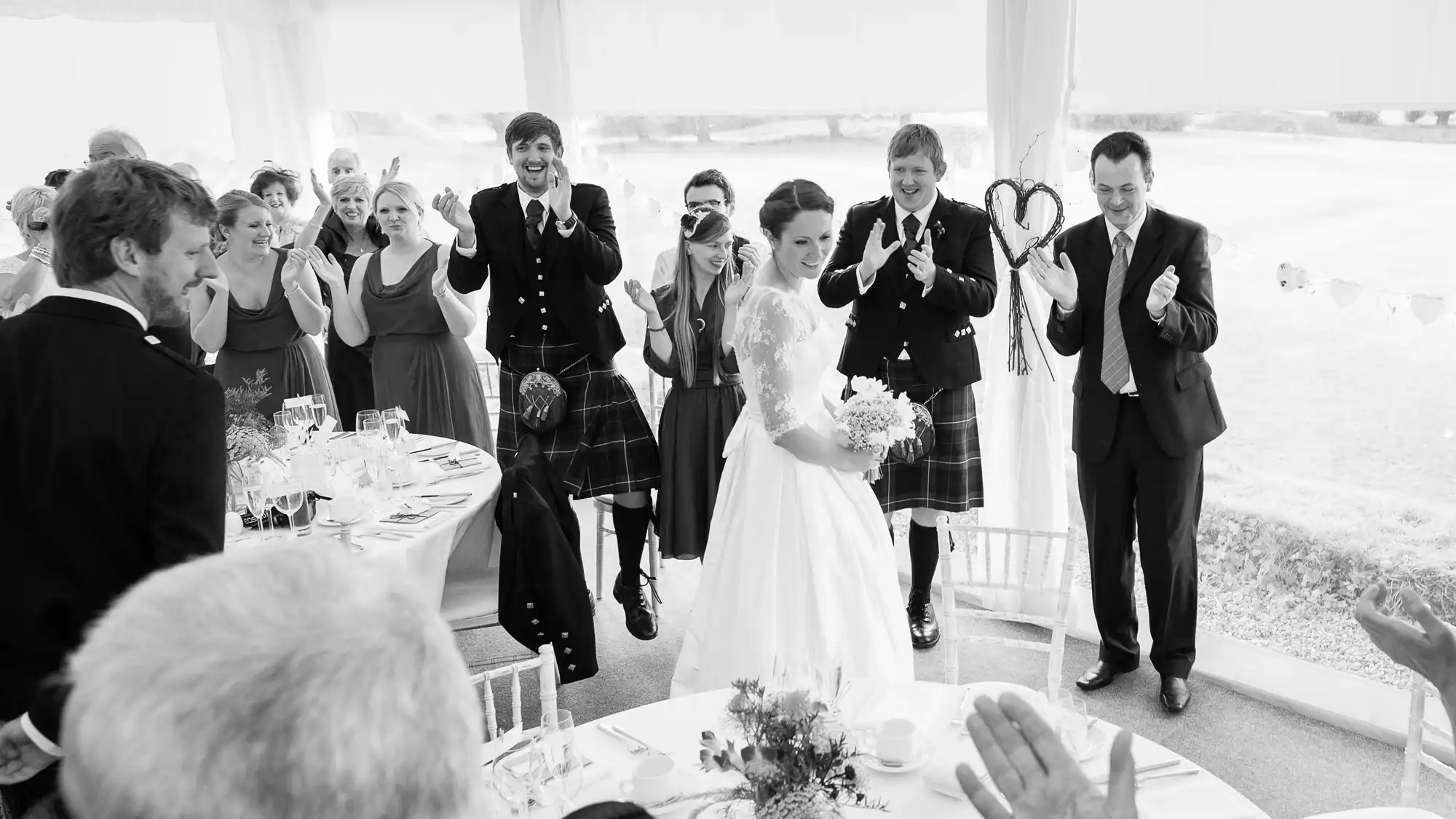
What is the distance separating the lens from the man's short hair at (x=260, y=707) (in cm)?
65

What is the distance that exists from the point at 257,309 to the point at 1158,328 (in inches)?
134

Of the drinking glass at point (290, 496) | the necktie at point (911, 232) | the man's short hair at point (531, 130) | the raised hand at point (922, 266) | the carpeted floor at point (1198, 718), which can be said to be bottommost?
the carpeted floor at point (1198, 718)

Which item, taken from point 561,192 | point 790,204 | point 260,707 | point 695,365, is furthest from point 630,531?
point 260,707

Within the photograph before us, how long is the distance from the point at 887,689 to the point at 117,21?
6772 millimetres

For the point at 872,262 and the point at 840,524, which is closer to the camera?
the point at 840,524

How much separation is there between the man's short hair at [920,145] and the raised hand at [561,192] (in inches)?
45.4

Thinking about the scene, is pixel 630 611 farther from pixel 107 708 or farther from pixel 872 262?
pixel 107 708

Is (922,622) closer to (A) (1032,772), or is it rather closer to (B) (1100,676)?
(B) (1100,676)

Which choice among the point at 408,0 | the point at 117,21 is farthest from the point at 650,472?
the point at 117,21

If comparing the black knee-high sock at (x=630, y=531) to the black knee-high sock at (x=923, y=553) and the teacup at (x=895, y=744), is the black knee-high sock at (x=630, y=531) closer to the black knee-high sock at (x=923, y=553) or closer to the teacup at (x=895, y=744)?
the black knee-high sock at (x=923, y=553)

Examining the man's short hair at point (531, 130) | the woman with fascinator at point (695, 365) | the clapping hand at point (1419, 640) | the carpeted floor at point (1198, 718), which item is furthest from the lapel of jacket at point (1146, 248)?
the man's short hair at point (531, 130)

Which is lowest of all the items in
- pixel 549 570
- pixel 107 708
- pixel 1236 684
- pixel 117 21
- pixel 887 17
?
pixel 1236 684

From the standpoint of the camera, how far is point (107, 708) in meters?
0.66

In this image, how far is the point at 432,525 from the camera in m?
3.07
